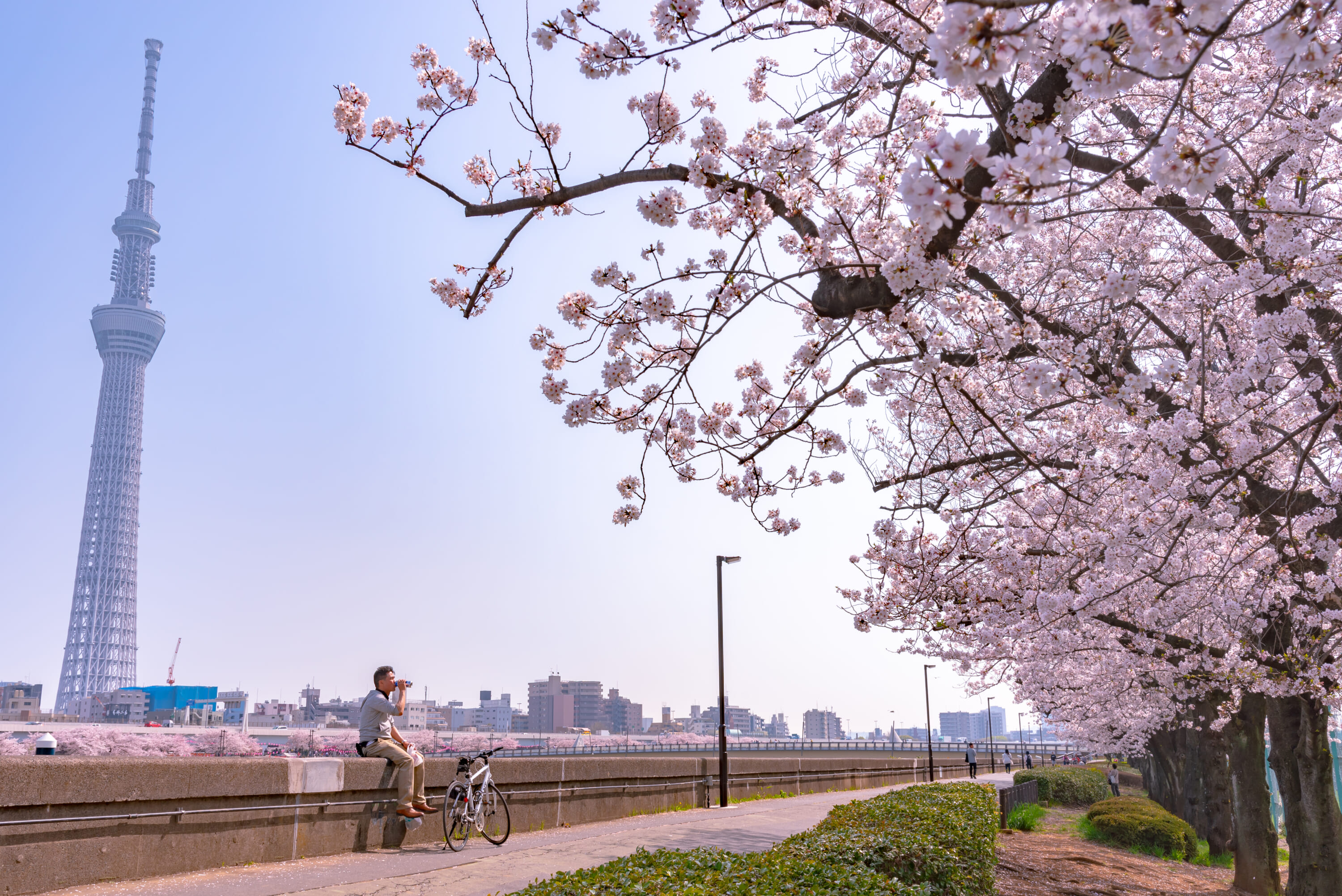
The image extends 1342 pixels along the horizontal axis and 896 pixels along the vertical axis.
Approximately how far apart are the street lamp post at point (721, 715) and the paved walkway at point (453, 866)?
486cm

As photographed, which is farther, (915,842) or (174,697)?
(174,697)

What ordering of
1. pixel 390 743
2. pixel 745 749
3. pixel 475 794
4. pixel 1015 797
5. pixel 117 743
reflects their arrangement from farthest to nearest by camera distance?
pixel 745 749
pixel 117 743
pixel 1015 797
pixel 475 794
pixel 390 743

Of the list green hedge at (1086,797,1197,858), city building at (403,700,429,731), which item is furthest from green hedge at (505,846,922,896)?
city building at (403,700,429,731)

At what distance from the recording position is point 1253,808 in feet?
57.1

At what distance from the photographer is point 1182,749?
97.5 ft

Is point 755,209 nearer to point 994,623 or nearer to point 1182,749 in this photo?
point 994,623

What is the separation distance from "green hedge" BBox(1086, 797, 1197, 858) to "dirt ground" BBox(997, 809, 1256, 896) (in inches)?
21.2

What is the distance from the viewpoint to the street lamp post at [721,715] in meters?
18.7

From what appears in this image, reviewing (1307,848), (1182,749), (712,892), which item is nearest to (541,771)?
(712,892)

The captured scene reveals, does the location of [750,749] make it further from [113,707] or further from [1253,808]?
[113,707]

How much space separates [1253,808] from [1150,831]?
314 inches

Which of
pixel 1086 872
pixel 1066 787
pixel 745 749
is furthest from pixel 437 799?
pixel 745 749

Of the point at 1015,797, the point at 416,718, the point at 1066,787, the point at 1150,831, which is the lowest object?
the point at 416,718

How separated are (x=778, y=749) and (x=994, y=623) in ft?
280
